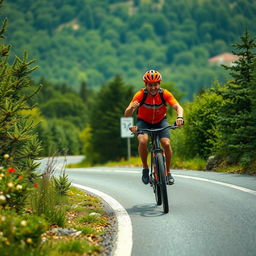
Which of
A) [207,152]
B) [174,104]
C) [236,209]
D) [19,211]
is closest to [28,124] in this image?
[19,211]

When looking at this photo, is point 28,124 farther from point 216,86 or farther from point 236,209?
point 216,86

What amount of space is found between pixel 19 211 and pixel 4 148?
157 centimetres

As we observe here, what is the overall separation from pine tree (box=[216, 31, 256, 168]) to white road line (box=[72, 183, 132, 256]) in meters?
5.67

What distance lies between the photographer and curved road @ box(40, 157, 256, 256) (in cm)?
489

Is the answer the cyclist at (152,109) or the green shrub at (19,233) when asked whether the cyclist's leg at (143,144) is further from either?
the green shrub at (19,233)

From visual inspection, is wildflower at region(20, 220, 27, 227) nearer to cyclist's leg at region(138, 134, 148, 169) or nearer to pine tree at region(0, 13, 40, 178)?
pine tree at region(0, 13, 40, 178)

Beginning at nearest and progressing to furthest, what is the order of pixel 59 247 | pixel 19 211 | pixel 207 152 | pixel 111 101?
1. pixel 59 247
2. pixel 19 211
3. pixel 207 152
4. pixel 111 101

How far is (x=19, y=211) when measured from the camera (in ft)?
18.4

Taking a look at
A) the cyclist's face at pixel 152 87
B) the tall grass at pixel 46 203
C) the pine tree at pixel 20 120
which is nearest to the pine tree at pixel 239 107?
the cyclist's face at pixel 152 87

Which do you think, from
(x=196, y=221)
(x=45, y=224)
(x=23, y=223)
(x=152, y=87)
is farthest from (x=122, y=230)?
(x=152, y=87)

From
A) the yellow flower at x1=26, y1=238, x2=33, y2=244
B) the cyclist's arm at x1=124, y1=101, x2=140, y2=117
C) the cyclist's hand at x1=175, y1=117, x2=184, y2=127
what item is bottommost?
the yellow flower at x1=26, y1=238, x2=33, y2=244

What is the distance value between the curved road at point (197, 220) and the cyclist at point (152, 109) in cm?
76

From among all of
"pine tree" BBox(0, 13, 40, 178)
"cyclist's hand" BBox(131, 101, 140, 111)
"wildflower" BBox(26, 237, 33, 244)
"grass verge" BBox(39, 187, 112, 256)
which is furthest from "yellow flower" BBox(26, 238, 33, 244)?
"cyclist's hand" BBox(131, 101, 140, 111)

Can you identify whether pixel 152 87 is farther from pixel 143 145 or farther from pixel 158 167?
pixel 158 167
